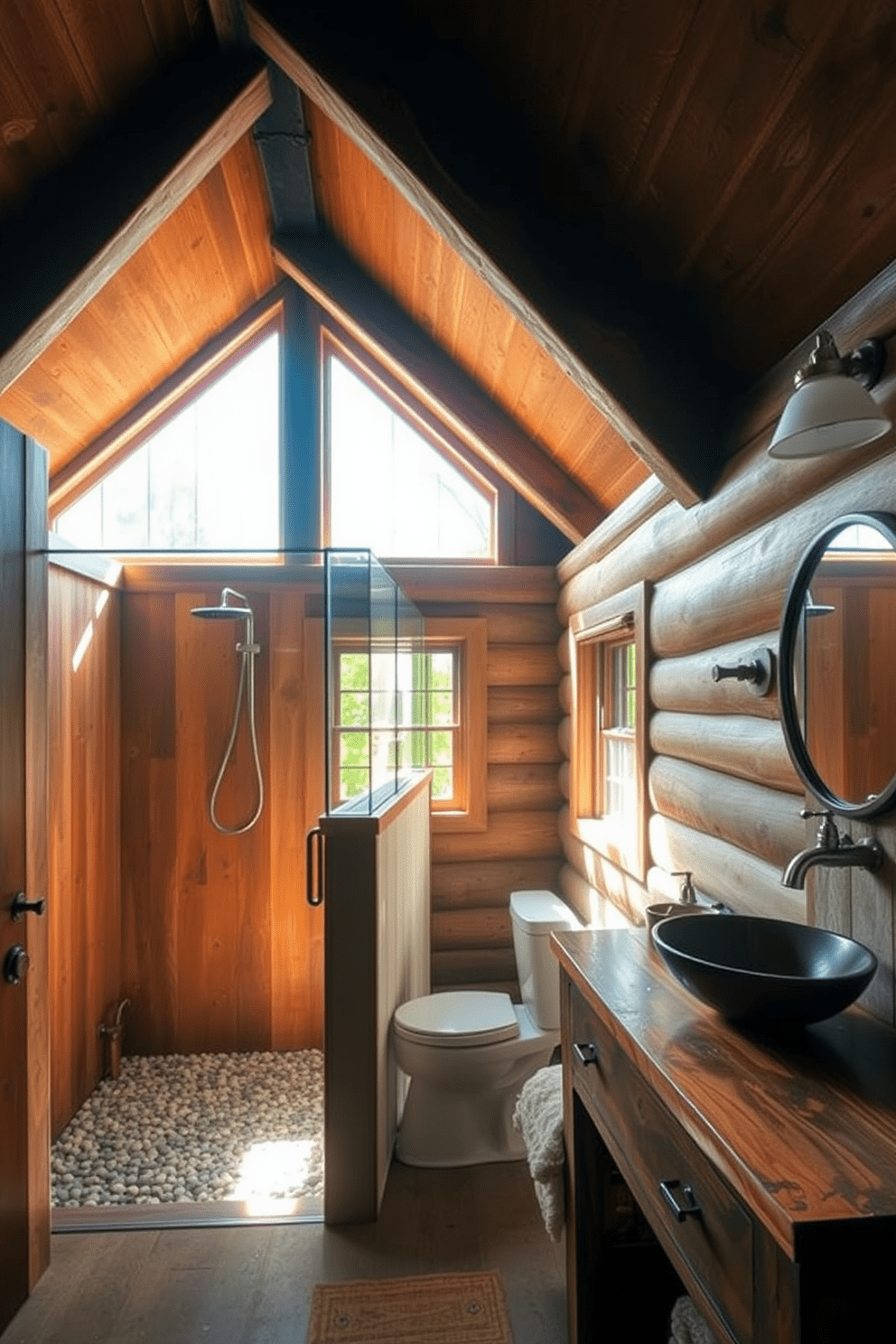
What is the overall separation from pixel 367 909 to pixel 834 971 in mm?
1362

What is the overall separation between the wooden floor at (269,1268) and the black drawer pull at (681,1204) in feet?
3.56

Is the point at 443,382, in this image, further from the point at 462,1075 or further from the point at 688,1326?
the point at 688,1326

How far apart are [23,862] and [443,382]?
274 centimetres

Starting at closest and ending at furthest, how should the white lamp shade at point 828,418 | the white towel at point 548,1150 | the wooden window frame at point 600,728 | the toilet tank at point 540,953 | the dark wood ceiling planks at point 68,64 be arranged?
the white lamp shade at point 828,418, the white towel at point 548,1150, the dark wood ceiling planks at point 68,64, the wooden window frame at point 600,728, the toilet tank at point 540,953

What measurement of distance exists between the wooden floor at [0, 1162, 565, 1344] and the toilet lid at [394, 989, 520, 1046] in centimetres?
45

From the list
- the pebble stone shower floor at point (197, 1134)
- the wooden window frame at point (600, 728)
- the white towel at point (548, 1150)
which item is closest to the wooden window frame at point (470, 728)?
the wooden window frame at point (600, 728)

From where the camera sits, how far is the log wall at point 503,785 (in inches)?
153

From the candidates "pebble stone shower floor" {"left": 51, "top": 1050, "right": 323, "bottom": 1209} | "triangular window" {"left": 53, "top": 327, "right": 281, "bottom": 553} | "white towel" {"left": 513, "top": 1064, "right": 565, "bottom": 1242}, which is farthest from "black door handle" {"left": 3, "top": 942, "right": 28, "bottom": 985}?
"triangular window" {"left": 53, "top": 327, "right": 281, "bottom": 553}

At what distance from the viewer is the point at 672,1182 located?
1101 mm

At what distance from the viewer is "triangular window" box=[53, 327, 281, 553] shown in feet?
12.5

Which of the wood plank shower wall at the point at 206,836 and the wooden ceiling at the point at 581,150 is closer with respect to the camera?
the wooden ceiling at the point at 581,150

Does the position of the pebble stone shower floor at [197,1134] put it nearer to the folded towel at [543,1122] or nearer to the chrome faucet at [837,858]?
the folded towel at [543,1122]

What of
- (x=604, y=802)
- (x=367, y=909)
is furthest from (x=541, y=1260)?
(x=604, y=802)

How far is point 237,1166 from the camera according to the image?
2803 millimetres
